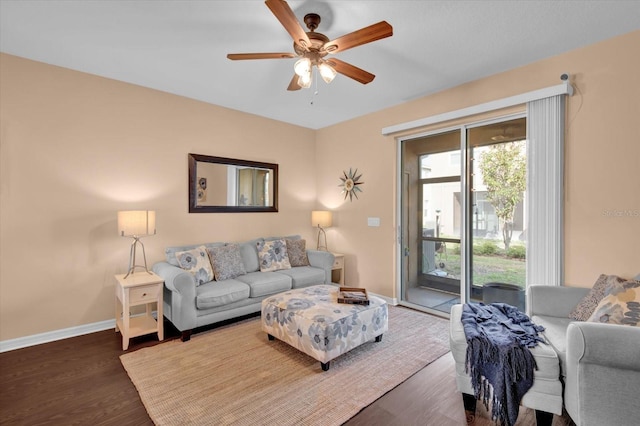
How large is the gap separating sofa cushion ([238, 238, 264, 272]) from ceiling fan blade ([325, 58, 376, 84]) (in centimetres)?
254

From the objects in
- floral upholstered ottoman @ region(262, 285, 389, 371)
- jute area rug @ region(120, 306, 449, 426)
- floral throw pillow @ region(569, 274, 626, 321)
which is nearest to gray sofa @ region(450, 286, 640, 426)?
floral throw pillow @ region(569, 274, 626, 321)

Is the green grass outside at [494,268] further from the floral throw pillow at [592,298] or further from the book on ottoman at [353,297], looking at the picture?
the book on ottoman at [353,297]

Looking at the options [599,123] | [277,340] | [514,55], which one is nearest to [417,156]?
[514,55]

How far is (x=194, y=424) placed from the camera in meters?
1.80

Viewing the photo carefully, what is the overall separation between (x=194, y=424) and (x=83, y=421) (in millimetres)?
709

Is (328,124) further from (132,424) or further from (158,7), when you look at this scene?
(132,424)

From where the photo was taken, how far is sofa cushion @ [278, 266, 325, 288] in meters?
3.79

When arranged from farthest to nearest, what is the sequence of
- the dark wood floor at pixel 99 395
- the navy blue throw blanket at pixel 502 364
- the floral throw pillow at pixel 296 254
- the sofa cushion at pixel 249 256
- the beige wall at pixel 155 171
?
the floral throw pillow at pixel 296 254 < the sofa cushion at pixel 249 256 < the beige wall at pixel 155 171 < the dark wood floor at pixel 99 395 < the navy blue throw blanket at pixel 502 364

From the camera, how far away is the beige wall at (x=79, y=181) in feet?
9.19

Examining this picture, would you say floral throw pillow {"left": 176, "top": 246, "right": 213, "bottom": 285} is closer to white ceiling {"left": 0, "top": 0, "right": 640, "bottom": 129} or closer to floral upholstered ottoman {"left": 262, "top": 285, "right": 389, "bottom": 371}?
floral upholstered ottoman {"left": 262, "top": 285, "right": 389, "bottom": 371}

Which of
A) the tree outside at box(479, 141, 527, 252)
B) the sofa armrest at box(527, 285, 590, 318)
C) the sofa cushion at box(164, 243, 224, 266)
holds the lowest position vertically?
the sofa armrest at box(527, 285, 590, 318)

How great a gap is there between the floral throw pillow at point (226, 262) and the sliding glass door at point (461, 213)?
222 centimetres

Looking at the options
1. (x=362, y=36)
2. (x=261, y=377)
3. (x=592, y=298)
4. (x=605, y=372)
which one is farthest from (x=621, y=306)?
(x=261, y=377)

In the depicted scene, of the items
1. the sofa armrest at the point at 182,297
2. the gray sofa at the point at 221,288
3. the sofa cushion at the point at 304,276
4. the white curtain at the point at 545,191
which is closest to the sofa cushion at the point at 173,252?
the gray sofa at the point at 221,288
